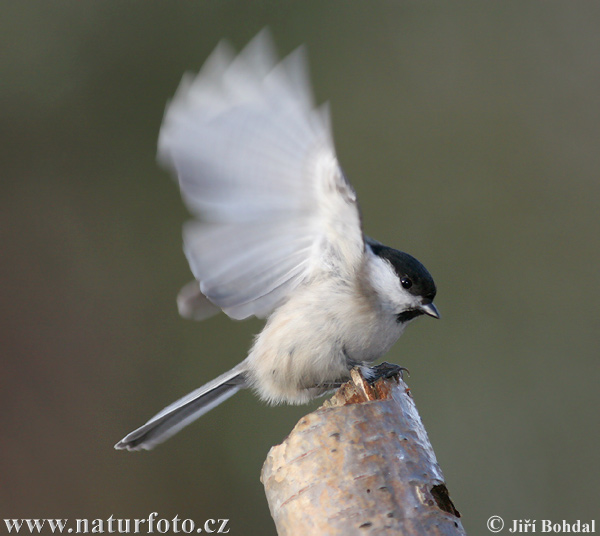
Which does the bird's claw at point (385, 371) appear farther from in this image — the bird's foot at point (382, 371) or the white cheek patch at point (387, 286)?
the white cheek patch at point (387, 286)

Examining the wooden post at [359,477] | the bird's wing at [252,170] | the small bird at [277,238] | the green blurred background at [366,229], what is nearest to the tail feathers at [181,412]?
the small bird at [277,238]

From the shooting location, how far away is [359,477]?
1.01 metres

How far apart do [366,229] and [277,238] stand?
5.30 feet

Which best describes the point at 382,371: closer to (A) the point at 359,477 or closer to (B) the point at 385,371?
(B) the point at 385,371

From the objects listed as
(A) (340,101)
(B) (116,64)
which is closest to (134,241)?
(B) (116,64)

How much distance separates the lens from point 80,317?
2781 millimetres

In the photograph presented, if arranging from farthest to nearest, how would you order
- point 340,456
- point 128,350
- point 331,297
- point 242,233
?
point 128,350 → point 331,297 → point 242,233 → point 340,456

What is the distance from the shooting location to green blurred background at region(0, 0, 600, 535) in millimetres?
2664

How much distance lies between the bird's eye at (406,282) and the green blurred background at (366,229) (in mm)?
1366

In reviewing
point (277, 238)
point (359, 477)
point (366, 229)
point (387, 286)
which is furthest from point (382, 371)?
point (366, 229)

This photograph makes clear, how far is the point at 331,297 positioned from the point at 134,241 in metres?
1.59

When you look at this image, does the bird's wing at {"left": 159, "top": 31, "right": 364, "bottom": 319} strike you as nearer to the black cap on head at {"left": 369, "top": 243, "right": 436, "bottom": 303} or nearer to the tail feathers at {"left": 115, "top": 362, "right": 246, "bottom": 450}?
the black cap on head at {"left": 369, "top": 243, "right": 436, "bottom": 303}

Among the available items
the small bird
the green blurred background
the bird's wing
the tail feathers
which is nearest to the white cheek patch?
the small bird

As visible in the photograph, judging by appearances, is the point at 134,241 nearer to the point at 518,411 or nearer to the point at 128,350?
the point at 128,350
